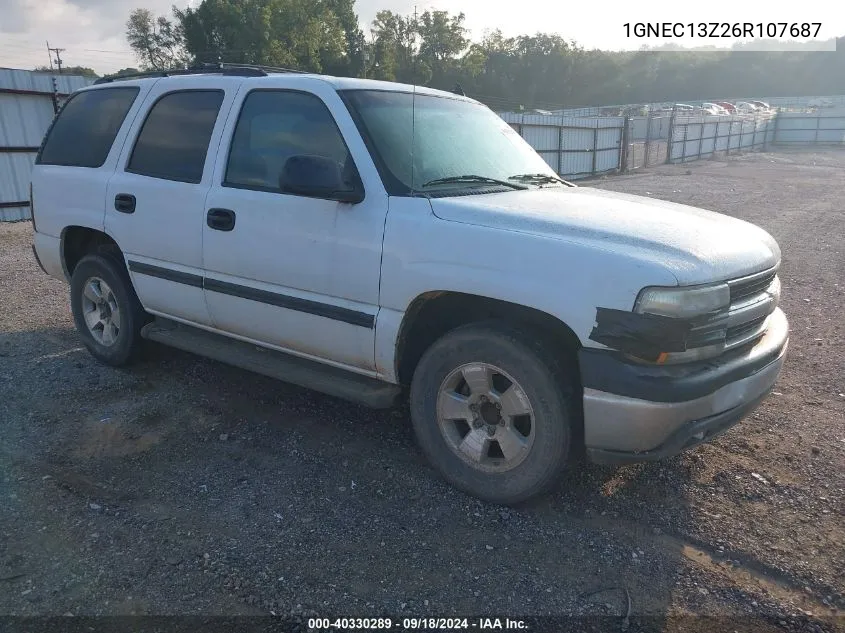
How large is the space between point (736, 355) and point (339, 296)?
1988 millimetres

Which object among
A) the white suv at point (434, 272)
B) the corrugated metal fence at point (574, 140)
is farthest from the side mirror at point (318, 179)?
the corrugated metal fence at point (574, 140)

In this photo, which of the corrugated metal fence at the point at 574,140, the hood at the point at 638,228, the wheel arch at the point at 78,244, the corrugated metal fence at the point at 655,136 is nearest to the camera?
the hood at the point at 638,228

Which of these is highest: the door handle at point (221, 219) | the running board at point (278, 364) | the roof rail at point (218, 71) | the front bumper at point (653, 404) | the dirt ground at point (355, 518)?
the roof rail at point (218, 71)

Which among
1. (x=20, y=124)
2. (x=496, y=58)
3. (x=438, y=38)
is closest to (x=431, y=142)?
(x=20, y=124)

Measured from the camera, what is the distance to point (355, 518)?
323 centimetres

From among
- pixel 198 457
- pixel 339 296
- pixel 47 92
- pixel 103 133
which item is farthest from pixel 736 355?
pixel 47 92

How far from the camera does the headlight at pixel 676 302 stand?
276 cm

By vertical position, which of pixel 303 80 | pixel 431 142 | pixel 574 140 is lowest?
pixel 574 140

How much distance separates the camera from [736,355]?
3139mm

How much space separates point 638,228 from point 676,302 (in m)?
0.49

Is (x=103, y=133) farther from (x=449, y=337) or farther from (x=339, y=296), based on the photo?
(x=449, y=337)

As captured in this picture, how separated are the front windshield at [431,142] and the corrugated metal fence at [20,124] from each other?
11.3 m

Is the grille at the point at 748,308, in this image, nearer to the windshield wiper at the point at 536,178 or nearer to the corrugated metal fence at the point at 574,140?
the windshield wiper at the point at 536,178

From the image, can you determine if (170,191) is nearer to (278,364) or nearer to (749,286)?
(278,364)
